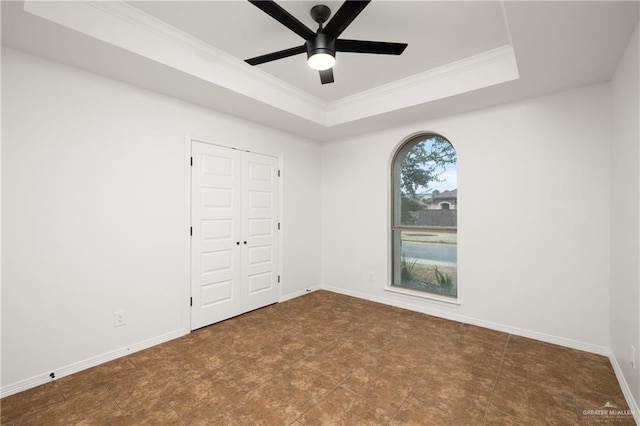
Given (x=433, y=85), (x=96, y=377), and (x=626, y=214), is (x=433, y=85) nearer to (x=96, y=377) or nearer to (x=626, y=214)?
(x=626, y=214)

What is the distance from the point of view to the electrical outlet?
2.71 meters

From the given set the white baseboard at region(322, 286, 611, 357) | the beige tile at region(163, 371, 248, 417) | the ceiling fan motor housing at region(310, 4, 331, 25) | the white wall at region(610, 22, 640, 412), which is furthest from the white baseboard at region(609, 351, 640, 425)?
the ceiling fan motor housing at region(310, 4, 331, 25)

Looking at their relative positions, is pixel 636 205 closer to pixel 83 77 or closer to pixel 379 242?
pixel 379 242

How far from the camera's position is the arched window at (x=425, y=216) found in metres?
3.86

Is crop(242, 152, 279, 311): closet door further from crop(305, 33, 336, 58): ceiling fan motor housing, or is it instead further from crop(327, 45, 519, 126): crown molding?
crop(305, 33, 336, 58): ceiling fan motor housing

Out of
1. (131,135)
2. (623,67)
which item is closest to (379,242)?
(623,67)

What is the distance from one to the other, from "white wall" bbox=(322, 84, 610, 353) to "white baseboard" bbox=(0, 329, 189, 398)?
294cm

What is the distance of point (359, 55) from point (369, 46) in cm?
75

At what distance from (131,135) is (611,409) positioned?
4.42m

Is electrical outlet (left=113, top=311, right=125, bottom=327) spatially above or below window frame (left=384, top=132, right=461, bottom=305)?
below

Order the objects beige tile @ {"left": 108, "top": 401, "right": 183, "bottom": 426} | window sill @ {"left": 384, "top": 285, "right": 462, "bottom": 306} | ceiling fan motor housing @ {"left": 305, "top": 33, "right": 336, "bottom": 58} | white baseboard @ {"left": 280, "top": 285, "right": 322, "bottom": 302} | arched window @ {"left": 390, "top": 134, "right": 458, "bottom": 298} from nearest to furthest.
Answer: beige tile @ {"left": 108, "top": 401, "right": 183, "bottom": 426} → ceiling fan motor housing @ {"left": 305, "top": 33, "right": 336, "bottom": 58} → window sill @ {"left": 384, "top": 285, "right": 462, "bottom": 306} → arched window @ {"left": 390, "top": 134, "right": 458, "bottom": 298} → white baseboard @ {"left": 280, "top": 285, "right": 322, "bottom": 302}

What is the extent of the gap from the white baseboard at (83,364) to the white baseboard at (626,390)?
376cm

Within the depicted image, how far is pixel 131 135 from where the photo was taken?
2.85 metres

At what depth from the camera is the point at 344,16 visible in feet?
6.27
